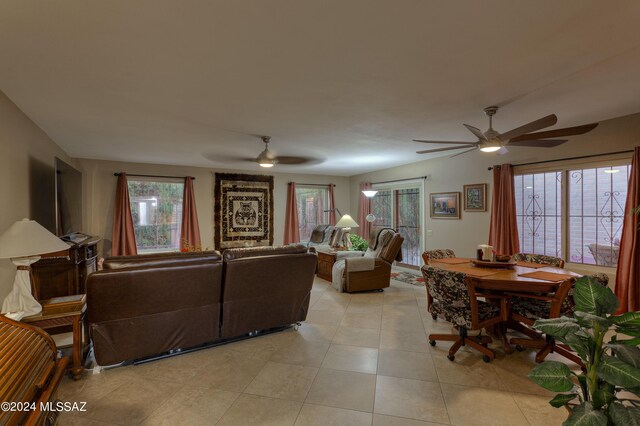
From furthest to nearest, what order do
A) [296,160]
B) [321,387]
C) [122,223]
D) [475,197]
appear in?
[122,223]
[296,160]
[475,197]
[321,387]

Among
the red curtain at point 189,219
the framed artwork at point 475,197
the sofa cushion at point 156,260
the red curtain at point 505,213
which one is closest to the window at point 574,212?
the red curtain at point 505,213

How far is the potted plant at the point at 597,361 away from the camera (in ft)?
3.40

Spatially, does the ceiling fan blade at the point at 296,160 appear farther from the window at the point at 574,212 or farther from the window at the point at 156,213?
the window at the point at 574,212

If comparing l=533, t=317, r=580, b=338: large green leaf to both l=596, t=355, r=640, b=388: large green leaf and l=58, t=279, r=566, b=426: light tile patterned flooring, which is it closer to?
l=596, t=355, r=640, b=388: large green leaf

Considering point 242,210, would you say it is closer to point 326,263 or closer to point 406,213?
point 326,263

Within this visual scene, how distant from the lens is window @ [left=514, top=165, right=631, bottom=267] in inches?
147

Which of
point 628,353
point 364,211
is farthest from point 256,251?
point 364,211

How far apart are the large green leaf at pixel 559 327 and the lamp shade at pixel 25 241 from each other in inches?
122

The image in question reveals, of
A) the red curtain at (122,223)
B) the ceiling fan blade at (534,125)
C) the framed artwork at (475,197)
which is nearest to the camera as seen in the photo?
the ceiling fan blade at (534,125)

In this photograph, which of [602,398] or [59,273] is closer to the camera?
[602,398]

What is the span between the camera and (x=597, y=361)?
1.14 metres

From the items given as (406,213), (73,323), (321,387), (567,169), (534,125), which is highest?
(534,125)

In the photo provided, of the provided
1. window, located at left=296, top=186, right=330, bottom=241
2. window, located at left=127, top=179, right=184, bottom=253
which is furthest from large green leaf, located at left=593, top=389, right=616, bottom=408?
window, located at left=296, top=186, right=330, bottom=241

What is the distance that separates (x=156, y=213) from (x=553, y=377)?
727cm
